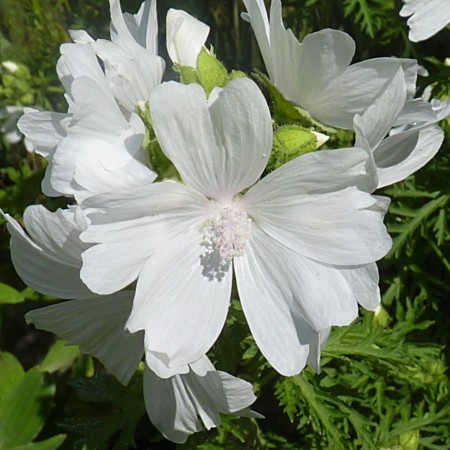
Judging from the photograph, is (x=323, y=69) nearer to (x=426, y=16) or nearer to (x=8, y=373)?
(x=426, y=16)

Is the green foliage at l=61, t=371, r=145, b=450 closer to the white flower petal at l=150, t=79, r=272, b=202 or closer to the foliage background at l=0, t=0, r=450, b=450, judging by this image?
the foliage background at l=0, t=0, r=450, b=450

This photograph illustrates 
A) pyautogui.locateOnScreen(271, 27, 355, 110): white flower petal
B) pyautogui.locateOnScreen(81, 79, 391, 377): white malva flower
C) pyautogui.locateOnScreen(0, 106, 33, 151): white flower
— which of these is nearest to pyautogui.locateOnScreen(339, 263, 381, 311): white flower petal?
pyautogui.locateOnScreen(81, 79, 391, 377): white malva flower

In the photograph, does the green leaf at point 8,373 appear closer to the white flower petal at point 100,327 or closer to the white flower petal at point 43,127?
the white flower petal at point 100,327

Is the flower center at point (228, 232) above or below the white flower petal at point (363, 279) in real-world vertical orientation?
above

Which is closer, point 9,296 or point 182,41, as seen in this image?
point 182,41

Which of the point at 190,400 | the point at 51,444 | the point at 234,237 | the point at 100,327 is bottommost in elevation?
Answer: the point at 51,444

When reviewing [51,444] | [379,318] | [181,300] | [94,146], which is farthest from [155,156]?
[51,444]

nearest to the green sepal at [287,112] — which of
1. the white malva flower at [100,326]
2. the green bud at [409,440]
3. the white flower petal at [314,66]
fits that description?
the white flower petal at [314,66]
